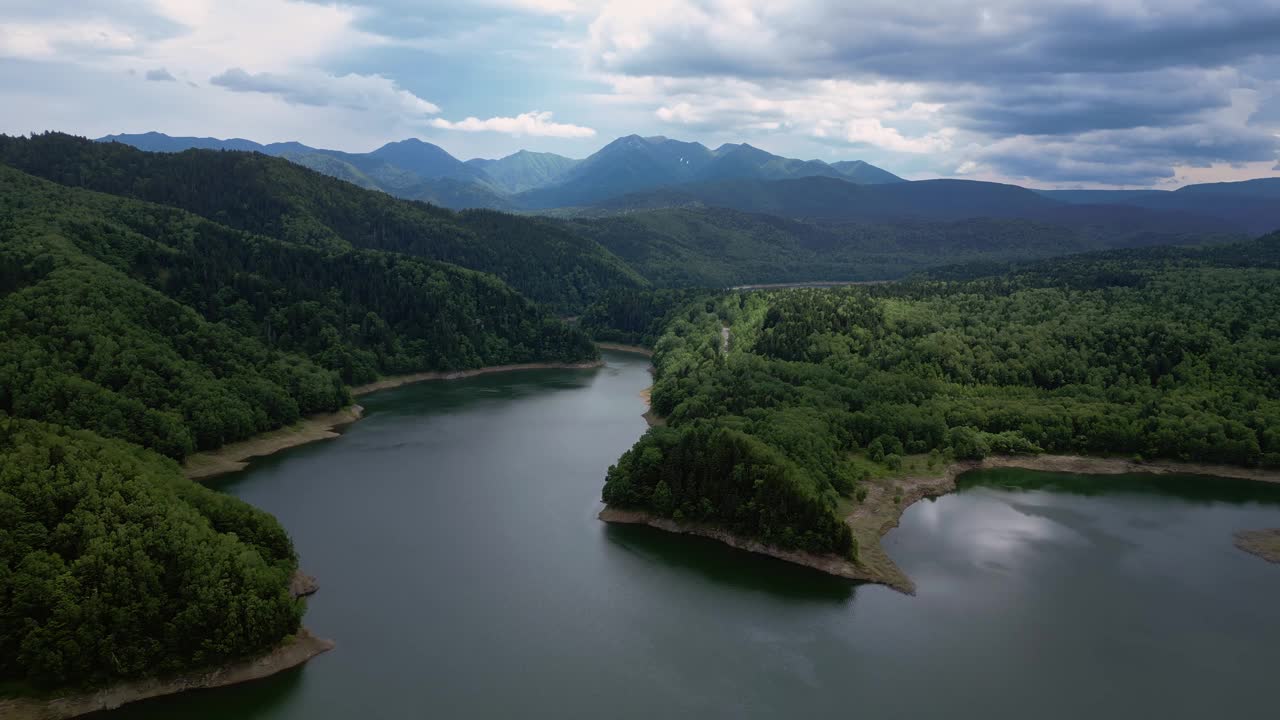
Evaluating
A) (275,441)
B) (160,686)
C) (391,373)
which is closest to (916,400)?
(275,441)

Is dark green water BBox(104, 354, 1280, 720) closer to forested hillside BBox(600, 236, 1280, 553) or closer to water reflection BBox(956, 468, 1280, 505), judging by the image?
water reflection BBox(956, 468, 1280, 505)

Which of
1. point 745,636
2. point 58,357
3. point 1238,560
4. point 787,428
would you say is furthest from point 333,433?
point 1238,560

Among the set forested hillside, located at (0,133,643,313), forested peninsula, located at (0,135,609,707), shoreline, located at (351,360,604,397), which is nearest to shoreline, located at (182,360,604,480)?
→ shoreline, located at (351,360,604,397)

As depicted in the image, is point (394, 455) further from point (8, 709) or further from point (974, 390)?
point (974, 390)

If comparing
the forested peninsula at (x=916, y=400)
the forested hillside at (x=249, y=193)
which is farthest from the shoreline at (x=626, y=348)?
the forested hillside at (x=249, y=193)

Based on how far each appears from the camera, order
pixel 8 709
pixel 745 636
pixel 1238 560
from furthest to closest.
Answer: pixel 1238 560 → pixel 745 636 → pixel 8 709

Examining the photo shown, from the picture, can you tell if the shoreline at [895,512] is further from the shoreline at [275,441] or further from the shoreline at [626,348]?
the shoreline at [626,348]
